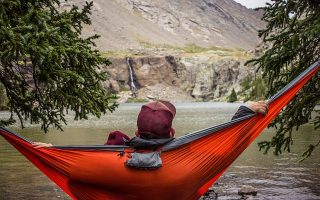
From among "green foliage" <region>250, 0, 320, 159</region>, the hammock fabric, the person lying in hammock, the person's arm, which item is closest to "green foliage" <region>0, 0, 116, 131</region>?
the hammock fabric

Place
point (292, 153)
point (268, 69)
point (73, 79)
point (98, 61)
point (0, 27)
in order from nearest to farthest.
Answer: point (0, 27)
point (73, 79)
point (98, 61)
point (268, 69)
point (292, 153)

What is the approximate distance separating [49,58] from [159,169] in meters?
3.84

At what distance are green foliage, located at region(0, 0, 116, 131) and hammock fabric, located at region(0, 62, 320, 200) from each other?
278cm

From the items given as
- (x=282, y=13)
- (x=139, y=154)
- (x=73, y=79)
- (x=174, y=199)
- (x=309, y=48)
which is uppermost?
(x=282, y=13)

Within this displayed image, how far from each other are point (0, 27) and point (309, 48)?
653 centimetres

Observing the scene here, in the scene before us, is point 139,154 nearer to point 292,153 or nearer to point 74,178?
point 74,178

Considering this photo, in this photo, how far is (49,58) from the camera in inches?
309

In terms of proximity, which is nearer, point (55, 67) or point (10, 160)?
point (55, 67)

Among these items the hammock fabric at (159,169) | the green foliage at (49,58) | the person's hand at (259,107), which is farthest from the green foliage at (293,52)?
the hammock fabric at (159,169)

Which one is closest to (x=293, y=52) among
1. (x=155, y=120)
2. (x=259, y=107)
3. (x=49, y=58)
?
(x=259, y=107)

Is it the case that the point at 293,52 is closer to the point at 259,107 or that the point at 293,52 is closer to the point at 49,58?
the point at 259,107

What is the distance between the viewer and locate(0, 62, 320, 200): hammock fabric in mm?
4863

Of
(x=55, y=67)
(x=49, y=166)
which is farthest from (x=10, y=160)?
(x=49, y=166)

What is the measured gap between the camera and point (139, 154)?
187 inches
